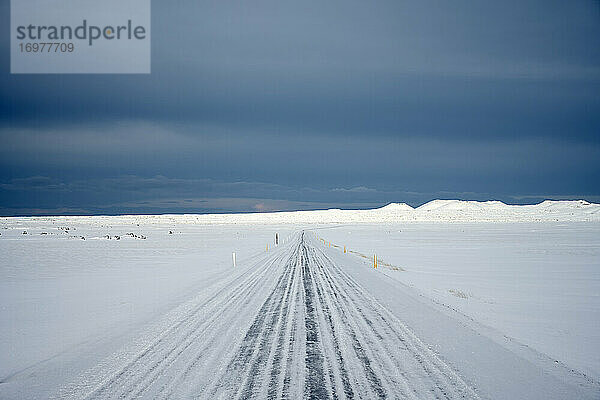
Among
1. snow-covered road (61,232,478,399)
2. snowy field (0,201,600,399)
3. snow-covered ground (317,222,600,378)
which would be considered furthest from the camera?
snow-covered ground (317,222,600,378)

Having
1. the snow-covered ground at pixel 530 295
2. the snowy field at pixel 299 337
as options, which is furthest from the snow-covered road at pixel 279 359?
the snow-covered ground at pixel 530 295

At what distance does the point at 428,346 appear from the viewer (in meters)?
9.41

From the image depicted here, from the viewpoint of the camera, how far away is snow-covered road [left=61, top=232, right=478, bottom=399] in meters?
7.07

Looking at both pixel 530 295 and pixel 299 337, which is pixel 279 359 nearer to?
pixel 299 337

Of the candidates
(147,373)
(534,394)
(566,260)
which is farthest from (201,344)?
(566,260)

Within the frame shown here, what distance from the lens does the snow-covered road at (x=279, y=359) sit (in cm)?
707

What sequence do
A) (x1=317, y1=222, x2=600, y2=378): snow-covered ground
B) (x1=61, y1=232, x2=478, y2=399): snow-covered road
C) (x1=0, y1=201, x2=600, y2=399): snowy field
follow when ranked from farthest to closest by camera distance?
(x1=317, y1=222, x2=600, y2=378): snow-covered ground < (x1=0, y1=201, x2=600, y2=399): snowy field < (x1=61, y1=232, x2=478, y2=399): snow-covered road

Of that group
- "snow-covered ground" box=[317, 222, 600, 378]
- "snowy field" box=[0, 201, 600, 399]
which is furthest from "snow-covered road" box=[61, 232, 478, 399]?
"snow-covered ground" box=[317, 222, 600, 378]

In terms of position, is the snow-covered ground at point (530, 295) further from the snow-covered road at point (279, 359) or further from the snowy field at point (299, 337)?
the snow-covered road at point (279, 359)

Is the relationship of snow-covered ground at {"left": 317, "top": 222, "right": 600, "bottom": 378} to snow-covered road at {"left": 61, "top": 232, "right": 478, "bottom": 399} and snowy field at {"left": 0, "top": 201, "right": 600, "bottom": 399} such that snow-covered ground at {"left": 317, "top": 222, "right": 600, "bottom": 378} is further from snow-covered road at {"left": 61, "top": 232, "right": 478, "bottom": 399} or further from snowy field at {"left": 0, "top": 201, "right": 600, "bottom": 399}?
snow-covered road at {"left": 61, "top": 232, "right": 478, "bottom": 399}

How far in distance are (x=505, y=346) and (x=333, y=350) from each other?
3.75 m

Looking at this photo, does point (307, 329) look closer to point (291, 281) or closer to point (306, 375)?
point (306, 375)

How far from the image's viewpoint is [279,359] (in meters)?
8.48

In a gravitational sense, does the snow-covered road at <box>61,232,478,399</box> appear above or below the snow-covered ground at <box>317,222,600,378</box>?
above
